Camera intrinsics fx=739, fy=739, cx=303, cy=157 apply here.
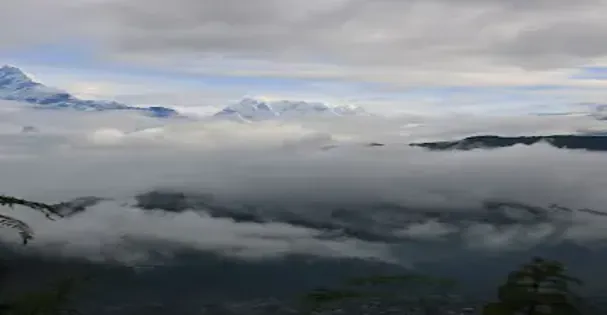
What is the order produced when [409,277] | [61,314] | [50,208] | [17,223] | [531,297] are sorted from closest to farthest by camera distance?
[17,223] < [50,208] < [61,314] < [531,297] < [409,277]

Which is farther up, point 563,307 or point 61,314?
point 61,314

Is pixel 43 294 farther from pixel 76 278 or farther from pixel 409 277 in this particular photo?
pixel 409 277

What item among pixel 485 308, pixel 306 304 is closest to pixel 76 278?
pixel 485 308


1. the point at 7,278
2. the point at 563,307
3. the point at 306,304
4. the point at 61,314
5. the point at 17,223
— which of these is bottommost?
the point at 306,304

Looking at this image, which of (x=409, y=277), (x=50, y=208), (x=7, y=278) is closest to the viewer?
(x=50, y=208)

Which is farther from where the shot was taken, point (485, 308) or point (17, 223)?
point (485, 308)

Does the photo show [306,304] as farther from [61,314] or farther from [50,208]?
[50,208]

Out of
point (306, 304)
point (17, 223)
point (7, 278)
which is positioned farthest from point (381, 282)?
point (17, 223)
